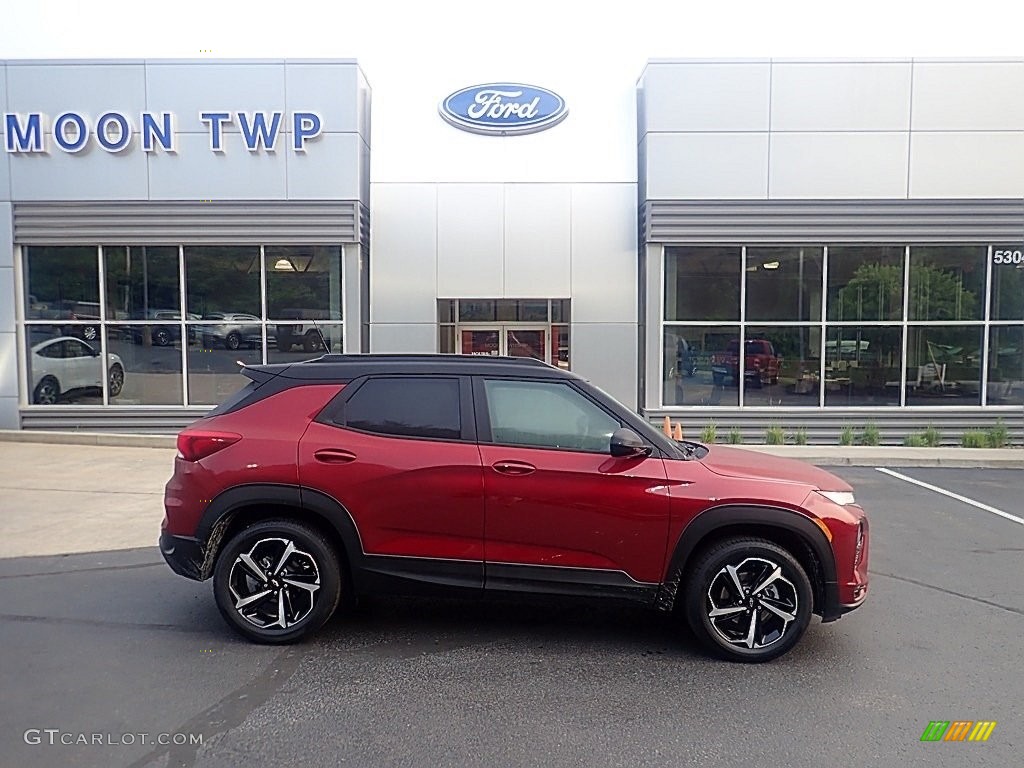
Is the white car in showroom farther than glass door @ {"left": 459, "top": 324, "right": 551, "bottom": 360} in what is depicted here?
No

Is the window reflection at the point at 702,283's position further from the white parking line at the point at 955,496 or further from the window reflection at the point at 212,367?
the window reflection at the point at 212,367

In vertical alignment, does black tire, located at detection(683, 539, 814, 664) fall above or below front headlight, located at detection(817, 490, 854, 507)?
below

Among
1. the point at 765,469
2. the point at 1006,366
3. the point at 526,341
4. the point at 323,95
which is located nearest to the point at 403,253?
the point at 526,341

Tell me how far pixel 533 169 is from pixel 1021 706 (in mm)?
11778

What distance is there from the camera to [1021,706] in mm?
4160

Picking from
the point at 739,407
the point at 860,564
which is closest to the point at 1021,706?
the point at 860,564

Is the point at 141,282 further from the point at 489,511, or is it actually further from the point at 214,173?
the point at 489,511

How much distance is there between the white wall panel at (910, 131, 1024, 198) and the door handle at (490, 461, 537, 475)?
12299 mm

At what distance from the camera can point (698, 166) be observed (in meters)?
14.2

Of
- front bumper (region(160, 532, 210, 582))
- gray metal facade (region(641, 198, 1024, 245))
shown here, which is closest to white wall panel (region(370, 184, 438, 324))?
gray metal facade (region(641, 198, 1024, 245))

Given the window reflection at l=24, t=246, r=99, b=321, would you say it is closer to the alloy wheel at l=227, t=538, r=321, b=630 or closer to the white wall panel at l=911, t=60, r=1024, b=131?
the alloy wheel at l=227, t=538, r=321, b=630

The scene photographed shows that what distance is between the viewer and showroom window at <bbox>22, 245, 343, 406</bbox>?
1448cm

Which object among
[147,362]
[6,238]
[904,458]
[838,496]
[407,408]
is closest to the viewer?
[838,496]

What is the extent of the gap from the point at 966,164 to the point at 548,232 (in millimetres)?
7357
